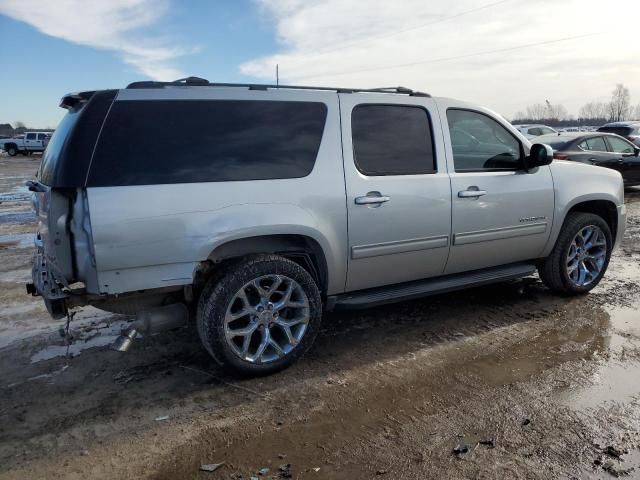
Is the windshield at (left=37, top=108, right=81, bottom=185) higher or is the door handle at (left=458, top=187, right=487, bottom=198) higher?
the windshield at (left=37, top=108, right=81, bottom=185)

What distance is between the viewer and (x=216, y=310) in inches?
133

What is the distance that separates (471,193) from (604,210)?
2.11m

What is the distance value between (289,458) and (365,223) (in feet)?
5.84

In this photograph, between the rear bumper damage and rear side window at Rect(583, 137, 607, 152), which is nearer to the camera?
the rear bumper damage

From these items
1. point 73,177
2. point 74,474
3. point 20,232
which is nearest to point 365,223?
point 73,177

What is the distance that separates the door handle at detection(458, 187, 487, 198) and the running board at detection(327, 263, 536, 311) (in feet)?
2.44

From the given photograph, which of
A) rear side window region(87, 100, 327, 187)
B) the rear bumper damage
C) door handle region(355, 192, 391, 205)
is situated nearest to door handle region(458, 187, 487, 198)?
door handle region(355, 192, 391, 205)

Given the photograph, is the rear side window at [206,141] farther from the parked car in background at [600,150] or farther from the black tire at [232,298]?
the parked car in background at [600,150]

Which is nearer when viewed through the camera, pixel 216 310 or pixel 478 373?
pixel 216 310

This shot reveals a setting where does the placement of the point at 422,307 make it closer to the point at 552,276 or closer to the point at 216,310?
the point at 552,276

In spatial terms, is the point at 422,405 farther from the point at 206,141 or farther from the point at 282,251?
the point at 206,141

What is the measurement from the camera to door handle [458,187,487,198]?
4.28 meters

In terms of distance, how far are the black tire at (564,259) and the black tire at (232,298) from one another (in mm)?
2722

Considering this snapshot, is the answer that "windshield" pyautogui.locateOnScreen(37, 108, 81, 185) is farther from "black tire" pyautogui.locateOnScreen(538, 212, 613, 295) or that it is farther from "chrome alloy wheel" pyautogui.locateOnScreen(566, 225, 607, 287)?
"chrome alloy wheel" pyautogui.locateOnScreen(566, 225, 607, 287)
